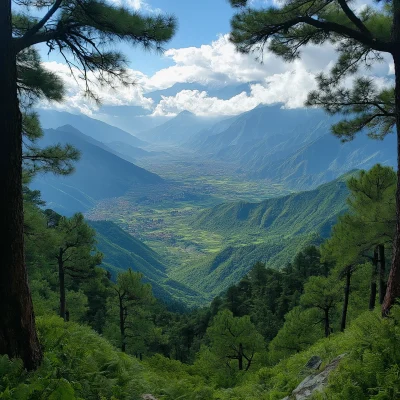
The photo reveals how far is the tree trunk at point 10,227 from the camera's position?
602cm

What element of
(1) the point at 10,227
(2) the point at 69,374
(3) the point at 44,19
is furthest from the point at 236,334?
(3) the point at 44,19

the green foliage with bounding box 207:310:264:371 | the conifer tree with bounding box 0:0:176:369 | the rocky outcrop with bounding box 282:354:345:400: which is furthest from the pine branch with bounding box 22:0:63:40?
the green foliage with bounding box 207:310:264:371

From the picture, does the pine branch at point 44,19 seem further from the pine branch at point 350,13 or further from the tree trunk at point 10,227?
the pine branch at point 350,13

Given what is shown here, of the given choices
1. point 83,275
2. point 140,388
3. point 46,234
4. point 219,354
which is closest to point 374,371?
point 140,388

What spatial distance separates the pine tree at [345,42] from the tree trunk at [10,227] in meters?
5.42

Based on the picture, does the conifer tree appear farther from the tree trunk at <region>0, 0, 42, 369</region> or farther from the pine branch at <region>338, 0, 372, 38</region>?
the pine branch at <region>338, 0, 372, 38</region>

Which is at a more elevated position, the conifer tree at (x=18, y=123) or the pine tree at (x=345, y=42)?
the pine tree at (x=345, y=42)

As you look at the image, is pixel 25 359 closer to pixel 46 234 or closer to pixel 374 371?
pixel 374 371

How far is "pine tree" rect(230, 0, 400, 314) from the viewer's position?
25.6 ft

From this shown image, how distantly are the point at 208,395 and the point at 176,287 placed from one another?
165952 mm

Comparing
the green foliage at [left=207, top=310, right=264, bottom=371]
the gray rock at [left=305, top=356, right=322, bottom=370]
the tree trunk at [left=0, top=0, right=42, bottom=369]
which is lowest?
the green foliage at [left=207, top=310, right=264, bottom=371]

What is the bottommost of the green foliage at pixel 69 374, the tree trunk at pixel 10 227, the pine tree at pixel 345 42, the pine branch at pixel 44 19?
the green foliage at pixel 69 374

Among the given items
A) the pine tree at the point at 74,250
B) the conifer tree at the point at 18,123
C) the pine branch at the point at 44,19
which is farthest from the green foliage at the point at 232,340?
the pine branch at the point at 44,19

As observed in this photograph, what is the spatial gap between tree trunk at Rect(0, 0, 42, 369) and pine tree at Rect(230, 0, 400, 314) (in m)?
5.42
